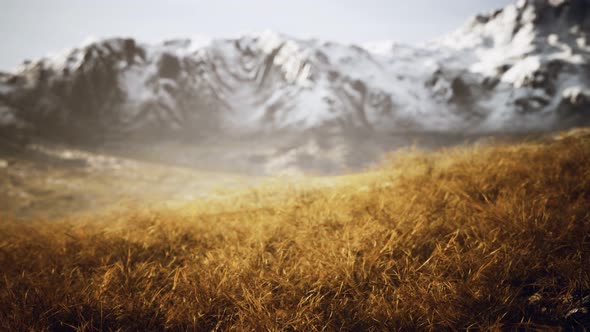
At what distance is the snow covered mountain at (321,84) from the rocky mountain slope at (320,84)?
0.08 metres

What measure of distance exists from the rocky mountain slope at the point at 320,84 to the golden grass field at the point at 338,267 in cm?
1664

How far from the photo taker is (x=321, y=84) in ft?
63.1

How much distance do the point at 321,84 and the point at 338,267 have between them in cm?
1926

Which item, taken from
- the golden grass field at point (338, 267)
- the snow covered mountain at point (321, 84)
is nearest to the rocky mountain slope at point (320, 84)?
the snow covered mountain at point (321, 84)

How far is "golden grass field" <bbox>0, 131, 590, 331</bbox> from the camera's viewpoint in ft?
2.88

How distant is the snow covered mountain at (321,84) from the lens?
53.0 ft

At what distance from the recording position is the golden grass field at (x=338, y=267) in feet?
2.88

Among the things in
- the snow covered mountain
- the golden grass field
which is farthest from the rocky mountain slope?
the golden grass field

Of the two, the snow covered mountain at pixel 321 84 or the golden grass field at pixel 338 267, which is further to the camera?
the snow covered mountain at pixel 321 84

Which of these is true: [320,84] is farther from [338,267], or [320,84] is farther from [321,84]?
[338,267]

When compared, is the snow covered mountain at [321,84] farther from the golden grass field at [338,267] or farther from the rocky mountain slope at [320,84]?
the golden grass field at [338,267]

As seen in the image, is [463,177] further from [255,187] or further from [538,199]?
[255,187]

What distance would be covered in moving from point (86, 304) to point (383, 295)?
1.07m

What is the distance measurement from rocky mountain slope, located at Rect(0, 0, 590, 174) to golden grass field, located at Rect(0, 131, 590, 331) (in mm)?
16644
